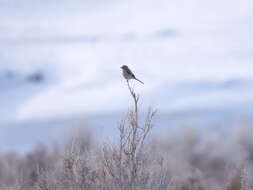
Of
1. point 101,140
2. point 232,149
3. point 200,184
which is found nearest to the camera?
point 101,140

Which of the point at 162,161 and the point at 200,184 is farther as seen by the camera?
the point at 200,184

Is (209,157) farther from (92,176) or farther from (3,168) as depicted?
(92,176)

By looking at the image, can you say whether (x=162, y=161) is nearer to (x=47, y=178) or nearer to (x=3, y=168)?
(x=47, y=178)

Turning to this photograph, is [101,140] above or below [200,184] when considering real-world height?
above

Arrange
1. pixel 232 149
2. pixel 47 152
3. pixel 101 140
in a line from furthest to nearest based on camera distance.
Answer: pixel 232 149, pixel 47 152, pixel 101 140

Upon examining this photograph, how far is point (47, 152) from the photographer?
37656 millimetres

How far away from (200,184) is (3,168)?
11.6 meters

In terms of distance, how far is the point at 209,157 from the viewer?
1731 inches

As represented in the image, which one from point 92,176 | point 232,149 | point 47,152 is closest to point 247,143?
point 232,149

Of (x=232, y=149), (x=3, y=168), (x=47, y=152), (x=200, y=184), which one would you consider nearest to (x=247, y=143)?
(x=232, y=149)

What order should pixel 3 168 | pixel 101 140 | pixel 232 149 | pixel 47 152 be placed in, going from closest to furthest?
pixel 101 140 < pixel 3 168 < pixel 47 152 < pixel 232 149

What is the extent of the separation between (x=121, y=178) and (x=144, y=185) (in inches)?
13.4

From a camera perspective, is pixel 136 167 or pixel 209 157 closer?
pixel 136 167

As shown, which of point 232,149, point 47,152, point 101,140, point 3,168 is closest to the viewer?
point 101,140
